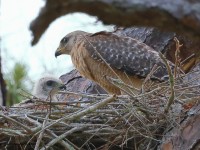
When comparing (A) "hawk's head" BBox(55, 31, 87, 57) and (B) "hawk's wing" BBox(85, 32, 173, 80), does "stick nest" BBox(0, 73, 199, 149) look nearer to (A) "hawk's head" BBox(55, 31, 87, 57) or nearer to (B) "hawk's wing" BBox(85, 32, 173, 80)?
(B) "hawk's wing" BBox(85, 32, 173, 80)

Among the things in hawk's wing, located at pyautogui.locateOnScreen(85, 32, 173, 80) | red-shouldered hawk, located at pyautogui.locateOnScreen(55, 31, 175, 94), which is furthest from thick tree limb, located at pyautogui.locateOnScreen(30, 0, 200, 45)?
hawk's wing, located at pyautogui.locateOnScreen(85, 32, 173, 80)

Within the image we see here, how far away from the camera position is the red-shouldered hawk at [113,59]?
5.16m

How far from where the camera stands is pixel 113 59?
543 centimetres

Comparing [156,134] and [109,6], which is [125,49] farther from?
[109,6]

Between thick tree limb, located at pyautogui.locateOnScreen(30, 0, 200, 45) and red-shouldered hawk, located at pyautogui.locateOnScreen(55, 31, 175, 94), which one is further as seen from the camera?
red-shouldered hawk, located at pyautogui.locateOnScreen(55, 31, 175, 94)

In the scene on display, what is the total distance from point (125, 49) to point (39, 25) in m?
4.62

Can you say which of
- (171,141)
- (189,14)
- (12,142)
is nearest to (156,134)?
(171,141)

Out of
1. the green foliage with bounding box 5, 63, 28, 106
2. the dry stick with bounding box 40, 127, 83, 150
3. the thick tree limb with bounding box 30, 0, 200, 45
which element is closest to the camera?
the thick tree limb with bounding box 30, 0, 200, 45

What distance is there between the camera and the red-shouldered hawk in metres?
5.16

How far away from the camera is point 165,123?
347 centimetres

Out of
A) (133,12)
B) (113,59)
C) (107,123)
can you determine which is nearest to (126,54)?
(113,59)

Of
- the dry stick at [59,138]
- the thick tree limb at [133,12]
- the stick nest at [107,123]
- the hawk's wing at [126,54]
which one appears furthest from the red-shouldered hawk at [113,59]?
the thick tree limb at [133,12]

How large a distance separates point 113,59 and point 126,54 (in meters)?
0.17

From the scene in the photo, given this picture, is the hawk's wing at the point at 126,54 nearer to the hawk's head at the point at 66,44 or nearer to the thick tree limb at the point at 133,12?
the hawk's head at the point at 66,44
